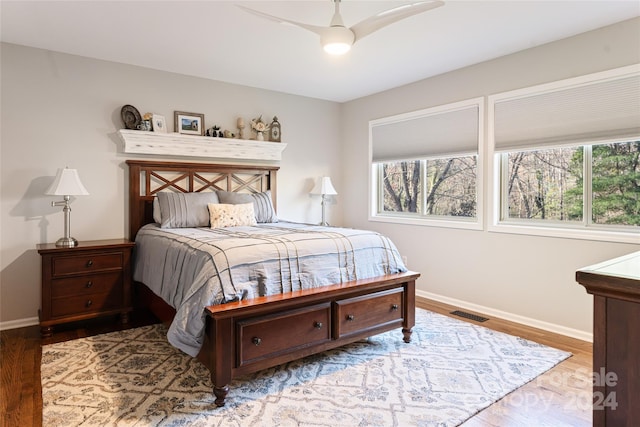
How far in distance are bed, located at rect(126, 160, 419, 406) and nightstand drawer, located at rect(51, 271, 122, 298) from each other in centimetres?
20

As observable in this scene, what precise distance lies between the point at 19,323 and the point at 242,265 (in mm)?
2496

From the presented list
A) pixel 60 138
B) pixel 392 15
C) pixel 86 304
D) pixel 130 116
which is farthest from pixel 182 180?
pixel 392 15

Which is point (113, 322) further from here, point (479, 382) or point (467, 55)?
point (467, 55)

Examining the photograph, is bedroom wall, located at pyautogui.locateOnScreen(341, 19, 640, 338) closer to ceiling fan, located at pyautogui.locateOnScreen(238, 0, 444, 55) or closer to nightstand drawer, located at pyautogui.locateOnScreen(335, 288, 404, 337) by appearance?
nightstand drawer, located at pyautogui.locateOnScreen(335, 288, 404, 337)

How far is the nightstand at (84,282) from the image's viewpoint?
3.12 m

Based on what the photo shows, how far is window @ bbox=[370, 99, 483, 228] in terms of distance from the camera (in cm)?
401

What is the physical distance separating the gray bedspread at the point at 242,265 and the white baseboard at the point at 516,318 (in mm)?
1305

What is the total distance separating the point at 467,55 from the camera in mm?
3607

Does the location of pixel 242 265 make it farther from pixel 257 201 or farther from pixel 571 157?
pixel 571 157

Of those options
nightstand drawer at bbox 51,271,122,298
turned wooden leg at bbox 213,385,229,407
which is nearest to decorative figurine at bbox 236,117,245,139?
nightstand drawer at bbox 51,271,122,298

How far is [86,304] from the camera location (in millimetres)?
3295

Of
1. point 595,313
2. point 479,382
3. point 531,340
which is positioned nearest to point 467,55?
point 531,340

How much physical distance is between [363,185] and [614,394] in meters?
4.45

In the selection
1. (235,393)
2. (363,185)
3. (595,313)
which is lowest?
(235,393)
